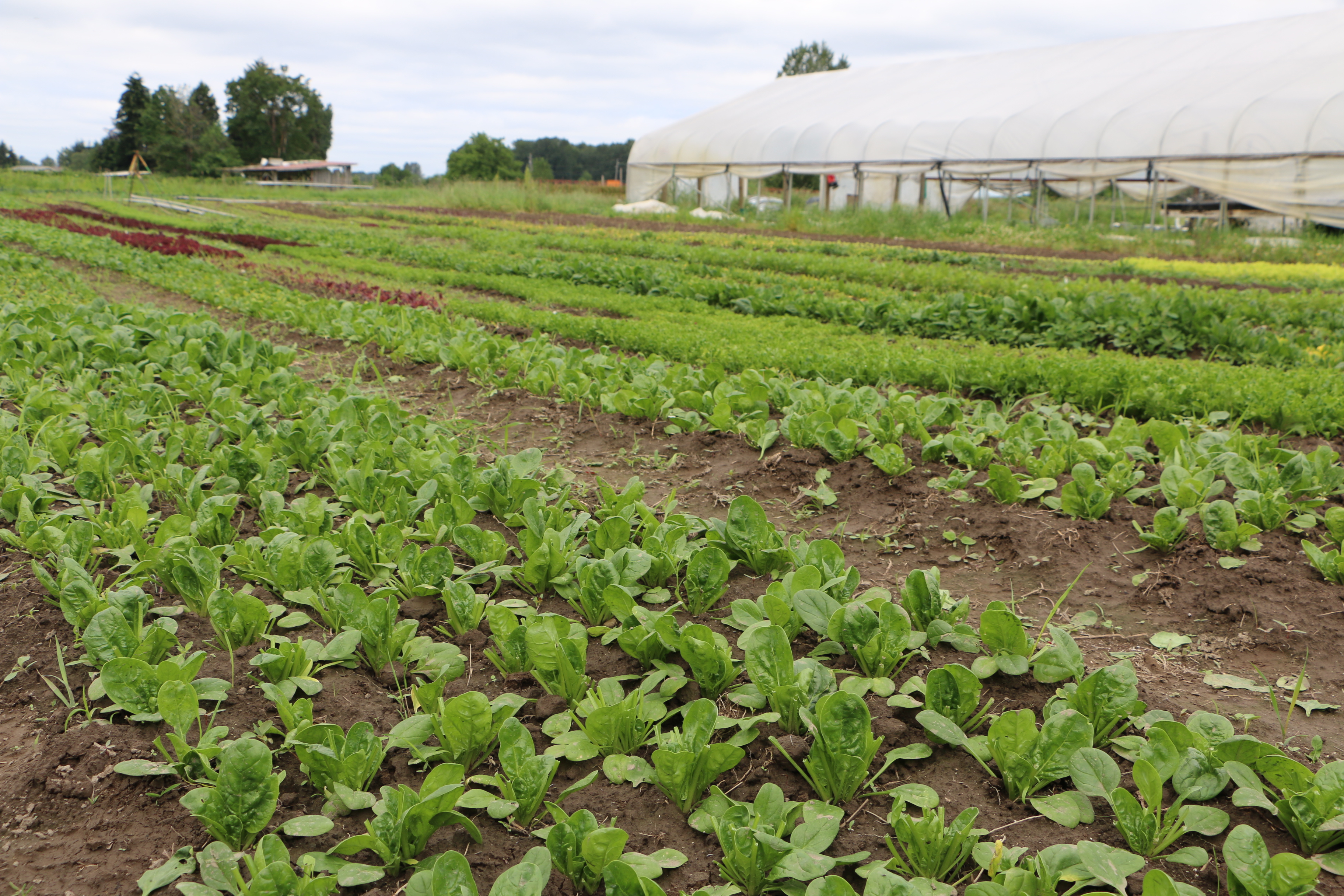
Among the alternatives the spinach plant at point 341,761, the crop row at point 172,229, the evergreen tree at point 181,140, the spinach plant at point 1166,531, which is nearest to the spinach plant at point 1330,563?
the spinach plant at point 1166,531

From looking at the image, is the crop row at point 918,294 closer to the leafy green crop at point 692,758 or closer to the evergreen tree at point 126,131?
the leafy green crop at point 692,758

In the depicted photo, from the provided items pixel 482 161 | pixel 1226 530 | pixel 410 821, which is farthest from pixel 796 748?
pixel 482 161

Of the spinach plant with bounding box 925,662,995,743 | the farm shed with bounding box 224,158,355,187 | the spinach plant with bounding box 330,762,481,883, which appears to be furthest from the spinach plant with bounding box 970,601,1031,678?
the farm shed with bounding box 224,158,355,187

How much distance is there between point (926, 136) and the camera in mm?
27969

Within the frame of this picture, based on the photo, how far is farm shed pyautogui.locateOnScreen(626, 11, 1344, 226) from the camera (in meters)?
21.5

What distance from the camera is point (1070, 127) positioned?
2509cm

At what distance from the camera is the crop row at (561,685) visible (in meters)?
1.92

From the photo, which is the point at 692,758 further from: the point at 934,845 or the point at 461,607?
the point at 461,607

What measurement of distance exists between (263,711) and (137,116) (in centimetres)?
7946

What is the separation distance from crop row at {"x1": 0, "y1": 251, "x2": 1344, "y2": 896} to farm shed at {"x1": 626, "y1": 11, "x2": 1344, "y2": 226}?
23626mm

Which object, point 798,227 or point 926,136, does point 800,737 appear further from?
point 926,136

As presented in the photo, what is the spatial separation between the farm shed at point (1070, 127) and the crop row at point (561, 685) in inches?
930

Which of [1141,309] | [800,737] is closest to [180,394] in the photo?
[800,737]

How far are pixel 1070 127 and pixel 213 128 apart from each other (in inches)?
2391
